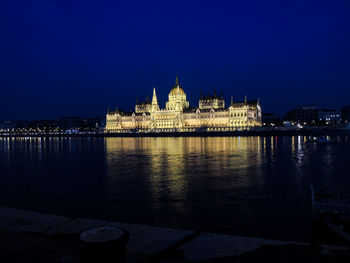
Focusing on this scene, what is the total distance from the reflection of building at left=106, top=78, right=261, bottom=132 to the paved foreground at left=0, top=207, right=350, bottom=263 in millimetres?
107784

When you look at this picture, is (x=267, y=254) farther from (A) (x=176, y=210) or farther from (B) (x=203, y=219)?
(A) (x=176, y=210)

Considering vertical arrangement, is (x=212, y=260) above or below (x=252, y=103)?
below

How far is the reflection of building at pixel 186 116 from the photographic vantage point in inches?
4571

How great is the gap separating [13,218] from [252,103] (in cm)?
11943

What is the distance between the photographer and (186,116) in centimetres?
12756

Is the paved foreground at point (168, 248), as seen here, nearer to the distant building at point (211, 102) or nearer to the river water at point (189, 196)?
the river water at point (189, 196)

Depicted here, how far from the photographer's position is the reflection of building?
116113mm

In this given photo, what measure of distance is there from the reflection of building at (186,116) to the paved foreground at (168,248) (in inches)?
4243

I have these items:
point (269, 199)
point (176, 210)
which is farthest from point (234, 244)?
point (269, 199)

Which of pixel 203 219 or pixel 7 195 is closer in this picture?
pixel 203 219

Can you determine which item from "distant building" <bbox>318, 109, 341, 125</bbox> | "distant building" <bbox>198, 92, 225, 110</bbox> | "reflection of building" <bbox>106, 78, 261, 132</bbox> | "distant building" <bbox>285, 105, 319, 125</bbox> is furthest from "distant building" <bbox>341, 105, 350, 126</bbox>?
"distant building" <bbox>198, 92, 225, 110</bbox>

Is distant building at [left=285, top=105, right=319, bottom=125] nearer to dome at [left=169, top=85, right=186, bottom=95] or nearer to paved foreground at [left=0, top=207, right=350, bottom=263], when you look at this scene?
dome at [left=169, top=85, right=186, bottom=95]

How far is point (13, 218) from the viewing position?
607 cm

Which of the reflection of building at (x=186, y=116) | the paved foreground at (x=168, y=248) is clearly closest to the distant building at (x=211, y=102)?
the reflection of building at (x=186, y=116)
